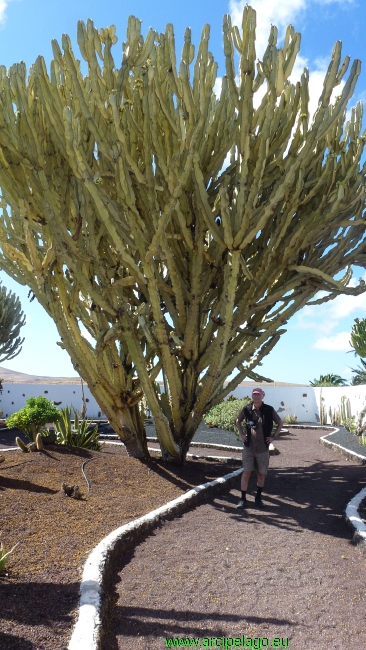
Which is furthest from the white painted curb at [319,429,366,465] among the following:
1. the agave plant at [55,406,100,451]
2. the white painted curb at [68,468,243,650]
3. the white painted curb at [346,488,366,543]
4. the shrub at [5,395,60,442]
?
the shrub at [5,395,60,442]

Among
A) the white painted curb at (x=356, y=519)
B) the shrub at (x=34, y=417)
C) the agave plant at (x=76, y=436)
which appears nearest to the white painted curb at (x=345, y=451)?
the white painted curb at (x=356, y=519)

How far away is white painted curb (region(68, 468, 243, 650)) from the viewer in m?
2.57

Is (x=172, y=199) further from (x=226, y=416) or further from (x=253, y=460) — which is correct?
(x=226, y=416)

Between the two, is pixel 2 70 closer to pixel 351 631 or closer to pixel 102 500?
pixel 102 500

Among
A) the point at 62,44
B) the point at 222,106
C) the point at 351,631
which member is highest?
the point at 62,44

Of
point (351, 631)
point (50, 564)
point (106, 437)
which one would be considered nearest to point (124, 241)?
point (50, 564)

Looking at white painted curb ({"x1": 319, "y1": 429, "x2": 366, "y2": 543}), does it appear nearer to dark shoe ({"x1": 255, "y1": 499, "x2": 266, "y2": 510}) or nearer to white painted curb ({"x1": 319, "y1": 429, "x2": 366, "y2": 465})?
dark shoe ({"x1": 255, "y1": 499, "x2": 266, "y2": 510})

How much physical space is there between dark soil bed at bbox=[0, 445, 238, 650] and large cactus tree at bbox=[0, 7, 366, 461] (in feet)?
2.65

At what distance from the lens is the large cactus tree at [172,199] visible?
18.8 ft

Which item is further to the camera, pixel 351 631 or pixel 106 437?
pixel 106 437

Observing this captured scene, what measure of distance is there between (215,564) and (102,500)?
1.87 m

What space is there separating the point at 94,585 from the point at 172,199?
408cm

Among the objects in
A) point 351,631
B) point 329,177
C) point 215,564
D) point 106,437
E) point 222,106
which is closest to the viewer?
point 351,631

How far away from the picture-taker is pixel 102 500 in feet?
17.7
